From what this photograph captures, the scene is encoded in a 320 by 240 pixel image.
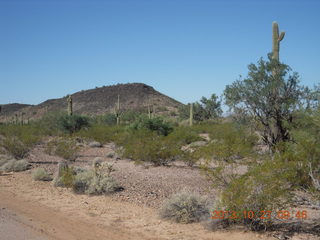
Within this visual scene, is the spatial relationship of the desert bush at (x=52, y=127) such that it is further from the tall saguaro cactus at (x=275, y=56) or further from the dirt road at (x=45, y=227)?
the dirt road at (x=45, y=227)

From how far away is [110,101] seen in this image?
284 ft

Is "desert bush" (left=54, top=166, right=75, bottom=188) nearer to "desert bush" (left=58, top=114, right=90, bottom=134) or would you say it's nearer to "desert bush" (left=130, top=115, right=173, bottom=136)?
"desert bush" (left=130, top=115, right=173, bottom=136)

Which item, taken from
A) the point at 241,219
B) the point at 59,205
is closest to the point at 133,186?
the point at 59,205

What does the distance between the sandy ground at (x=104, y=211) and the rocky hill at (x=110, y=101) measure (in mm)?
61942

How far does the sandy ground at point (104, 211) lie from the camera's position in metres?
6.93

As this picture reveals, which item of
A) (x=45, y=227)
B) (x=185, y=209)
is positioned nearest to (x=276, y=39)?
(x=185, y=209)

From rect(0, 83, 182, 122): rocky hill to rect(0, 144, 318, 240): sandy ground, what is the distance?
61.9 metres

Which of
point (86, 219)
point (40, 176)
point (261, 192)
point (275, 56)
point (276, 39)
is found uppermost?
point (276, 39)

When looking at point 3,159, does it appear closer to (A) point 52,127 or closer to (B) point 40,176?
(B) point 40,176

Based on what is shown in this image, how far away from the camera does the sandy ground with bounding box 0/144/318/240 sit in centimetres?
693

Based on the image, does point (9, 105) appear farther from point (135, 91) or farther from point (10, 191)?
point (10, 191)

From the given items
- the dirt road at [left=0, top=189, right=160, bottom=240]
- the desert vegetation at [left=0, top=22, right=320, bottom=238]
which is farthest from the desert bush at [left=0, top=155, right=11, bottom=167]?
the dirt road at [left=0, top=189, right=160, bottom=240]

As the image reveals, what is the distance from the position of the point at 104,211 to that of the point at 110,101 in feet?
259

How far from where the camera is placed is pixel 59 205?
9477mm
